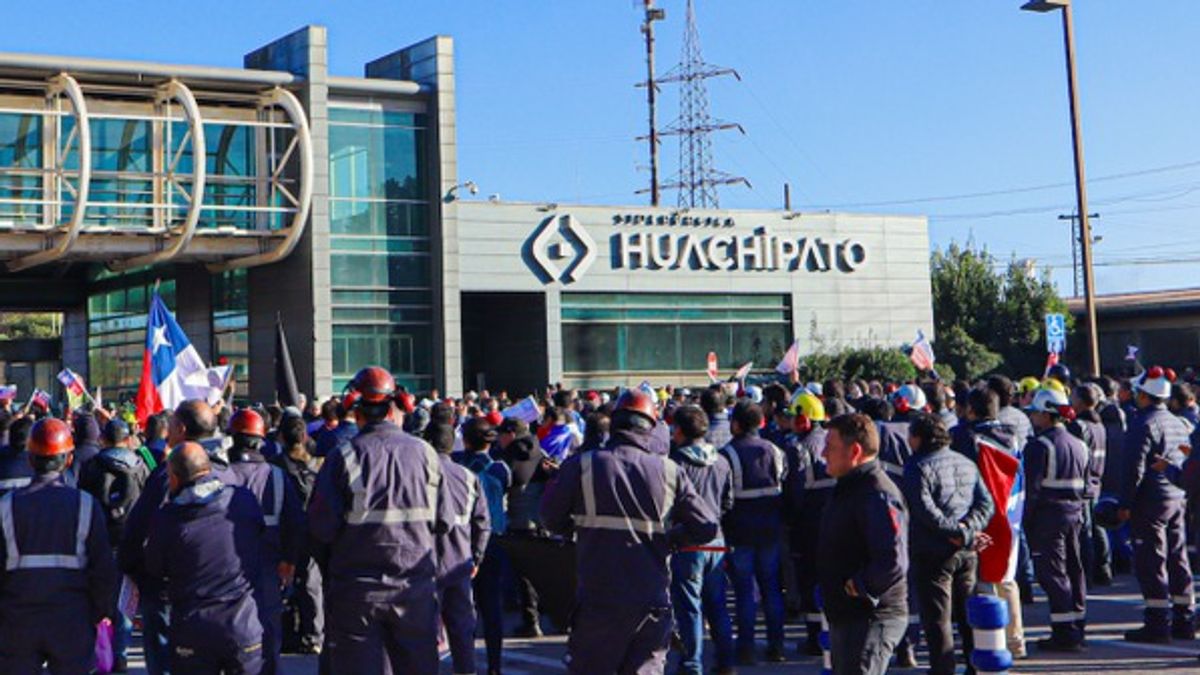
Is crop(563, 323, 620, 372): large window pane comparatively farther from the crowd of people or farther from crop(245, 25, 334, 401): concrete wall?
the crowd of people

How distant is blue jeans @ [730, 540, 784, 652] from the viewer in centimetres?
1074

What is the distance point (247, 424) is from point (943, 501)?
4082 millimetres

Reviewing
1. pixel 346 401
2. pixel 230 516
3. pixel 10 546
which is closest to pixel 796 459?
pixel 346 401

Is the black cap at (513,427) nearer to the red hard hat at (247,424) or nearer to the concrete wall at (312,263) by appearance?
the red hard hat at (247,424)

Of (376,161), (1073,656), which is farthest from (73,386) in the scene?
(1073,656)

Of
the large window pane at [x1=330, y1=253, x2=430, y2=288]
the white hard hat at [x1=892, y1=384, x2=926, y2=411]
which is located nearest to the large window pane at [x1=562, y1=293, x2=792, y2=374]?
the large window pane at [x1=330, y1=253, x2=430, y2=288]

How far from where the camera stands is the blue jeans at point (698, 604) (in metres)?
9.57

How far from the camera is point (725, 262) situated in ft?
148

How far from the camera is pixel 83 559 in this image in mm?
7152

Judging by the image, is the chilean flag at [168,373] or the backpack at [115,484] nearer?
the backpack at [115,484]

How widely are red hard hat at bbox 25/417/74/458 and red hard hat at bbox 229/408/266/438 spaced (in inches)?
49.6

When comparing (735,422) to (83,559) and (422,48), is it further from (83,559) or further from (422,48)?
(422,48)

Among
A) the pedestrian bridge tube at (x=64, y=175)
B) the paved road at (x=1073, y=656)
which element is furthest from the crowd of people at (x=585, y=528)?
the pedestrian bridge tube at (x=64, y=175)

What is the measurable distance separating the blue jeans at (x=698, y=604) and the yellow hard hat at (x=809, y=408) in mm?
1699
